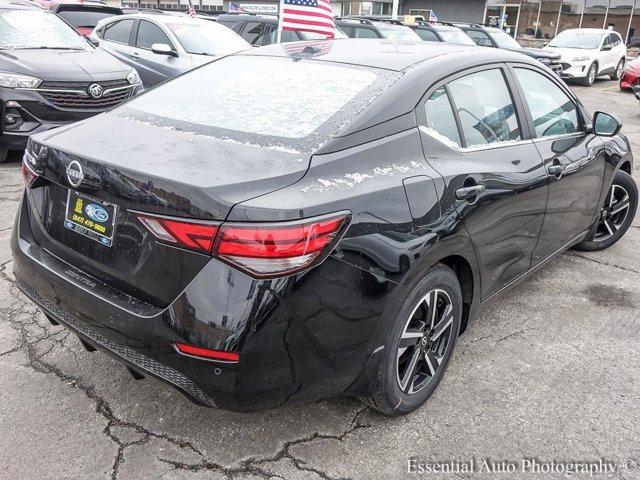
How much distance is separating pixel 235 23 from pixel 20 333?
11088 mm

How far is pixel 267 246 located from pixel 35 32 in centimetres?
676

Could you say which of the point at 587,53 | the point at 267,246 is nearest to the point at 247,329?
the point at 267,246

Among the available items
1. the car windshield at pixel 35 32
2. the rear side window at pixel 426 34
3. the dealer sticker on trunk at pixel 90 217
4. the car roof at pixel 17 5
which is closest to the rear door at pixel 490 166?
the dealer sticker on trunk at pixel 90 217

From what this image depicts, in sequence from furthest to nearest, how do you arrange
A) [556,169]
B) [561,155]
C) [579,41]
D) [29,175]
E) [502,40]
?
[579,41], [502,40], [561,155], [556,169], [29,175]

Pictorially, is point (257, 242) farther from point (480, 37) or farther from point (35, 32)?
point (480, 37)

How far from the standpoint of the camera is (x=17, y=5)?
7488 millimetres

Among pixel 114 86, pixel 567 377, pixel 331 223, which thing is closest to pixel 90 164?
pixel 331 223

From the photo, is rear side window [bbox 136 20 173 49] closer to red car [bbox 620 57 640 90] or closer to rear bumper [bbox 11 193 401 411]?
rear bumper [bbox 11 193 401 411]

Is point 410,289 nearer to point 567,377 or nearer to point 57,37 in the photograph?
point 567,377

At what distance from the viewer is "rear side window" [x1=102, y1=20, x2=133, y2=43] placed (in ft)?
32.3

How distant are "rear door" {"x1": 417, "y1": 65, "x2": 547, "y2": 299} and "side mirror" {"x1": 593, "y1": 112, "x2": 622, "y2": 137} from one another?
89cm

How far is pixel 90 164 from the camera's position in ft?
7.20

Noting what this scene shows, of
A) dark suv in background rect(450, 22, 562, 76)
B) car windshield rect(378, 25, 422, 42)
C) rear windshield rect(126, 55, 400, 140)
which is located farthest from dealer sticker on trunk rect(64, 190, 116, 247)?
dark suv in background rect(450, 22, 562, 76)

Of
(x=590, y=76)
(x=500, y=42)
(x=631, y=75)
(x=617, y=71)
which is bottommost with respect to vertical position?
(x=617, y=71)
